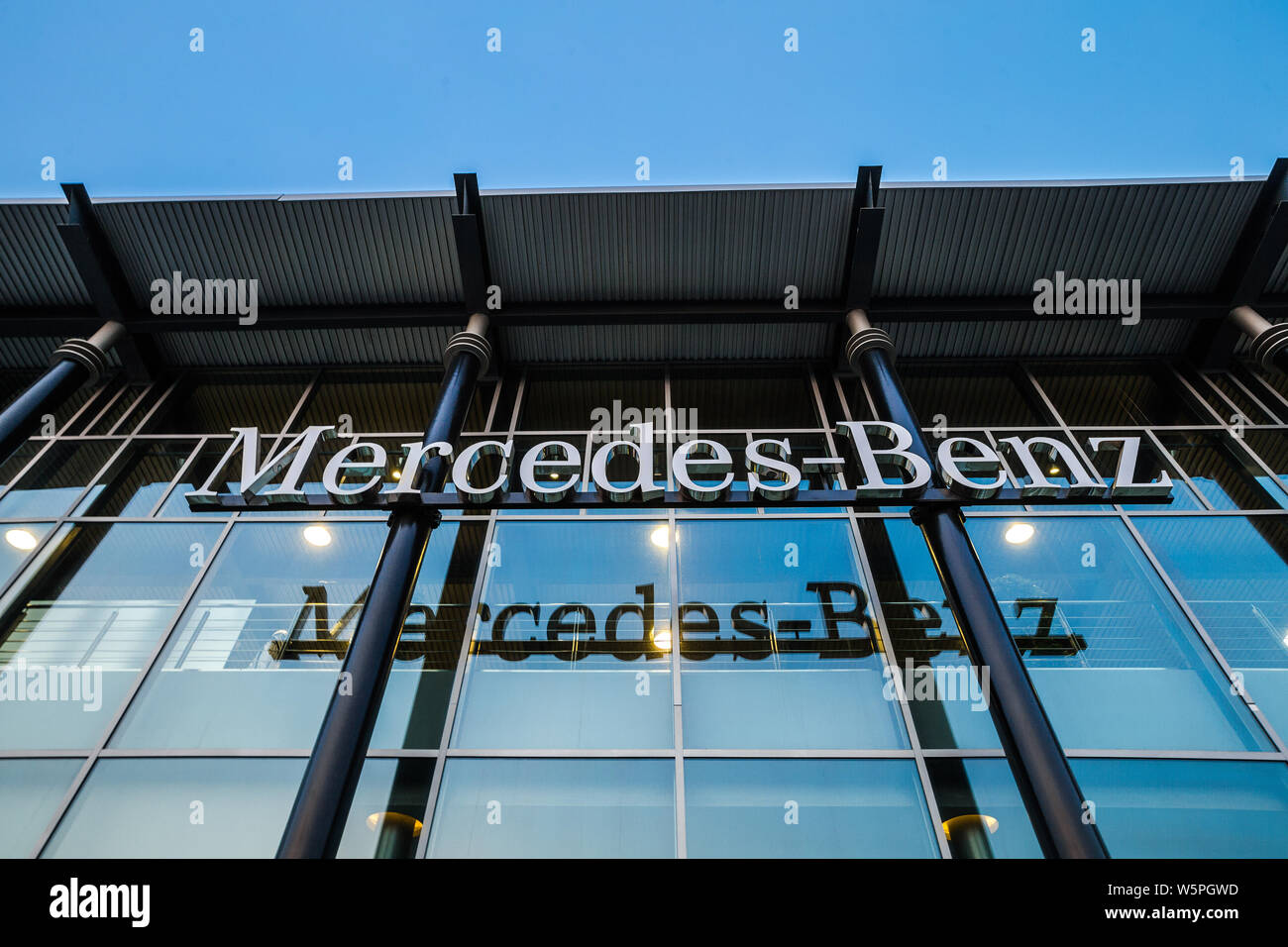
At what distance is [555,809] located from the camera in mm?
6895

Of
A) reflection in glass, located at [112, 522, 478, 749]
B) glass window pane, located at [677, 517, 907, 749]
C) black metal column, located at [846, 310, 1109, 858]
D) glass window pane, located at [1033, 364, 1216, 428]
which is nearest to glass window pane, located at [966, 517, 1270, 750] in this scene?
black metal column, located at [846, 310, 1109, 858]

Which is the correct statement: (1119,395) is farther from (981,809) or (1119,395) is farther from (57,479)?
(57,479)

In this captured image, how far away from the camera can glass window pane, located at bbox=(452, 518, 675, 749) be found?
7586 mm

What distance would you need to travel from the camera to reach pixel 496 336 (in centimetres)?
1316

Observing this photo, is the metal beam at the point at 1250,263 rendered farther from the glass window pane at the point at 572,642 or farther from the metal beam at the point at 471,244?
the metal beam at the point at 471,244

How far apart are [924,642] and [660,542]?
3.43m

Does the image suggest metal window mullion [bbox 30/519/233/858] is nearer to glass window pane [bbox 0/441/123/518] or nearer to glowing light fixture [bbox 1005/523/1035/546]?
glass window pane [bbox 0/441/123/518]

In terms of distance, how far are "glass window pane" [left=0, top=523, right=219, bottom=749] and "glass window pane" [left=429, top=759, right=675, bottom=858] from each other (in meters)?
3.91

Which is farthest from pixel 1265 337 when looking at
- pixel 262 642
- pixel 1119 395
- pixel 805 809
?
pixel 262 642

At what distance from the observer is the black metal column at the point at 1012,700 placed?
5836mm

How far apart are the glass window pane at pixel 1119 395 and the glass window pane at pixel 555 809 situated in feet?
32.4

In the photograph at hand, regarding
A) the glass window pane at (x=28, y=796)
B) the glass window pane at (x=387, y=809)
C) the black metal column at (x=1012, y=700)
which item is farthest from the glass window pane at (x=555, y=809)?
the glass window pane at (x=28, y=796)

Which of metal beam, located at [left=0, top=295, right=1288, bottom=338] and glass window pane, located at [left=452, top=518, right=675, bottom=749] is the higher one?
metal beam, located at [left=0, top=295, right=1288, bottom=338]

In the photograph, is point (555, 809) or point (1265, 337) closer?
point (555, 809)
